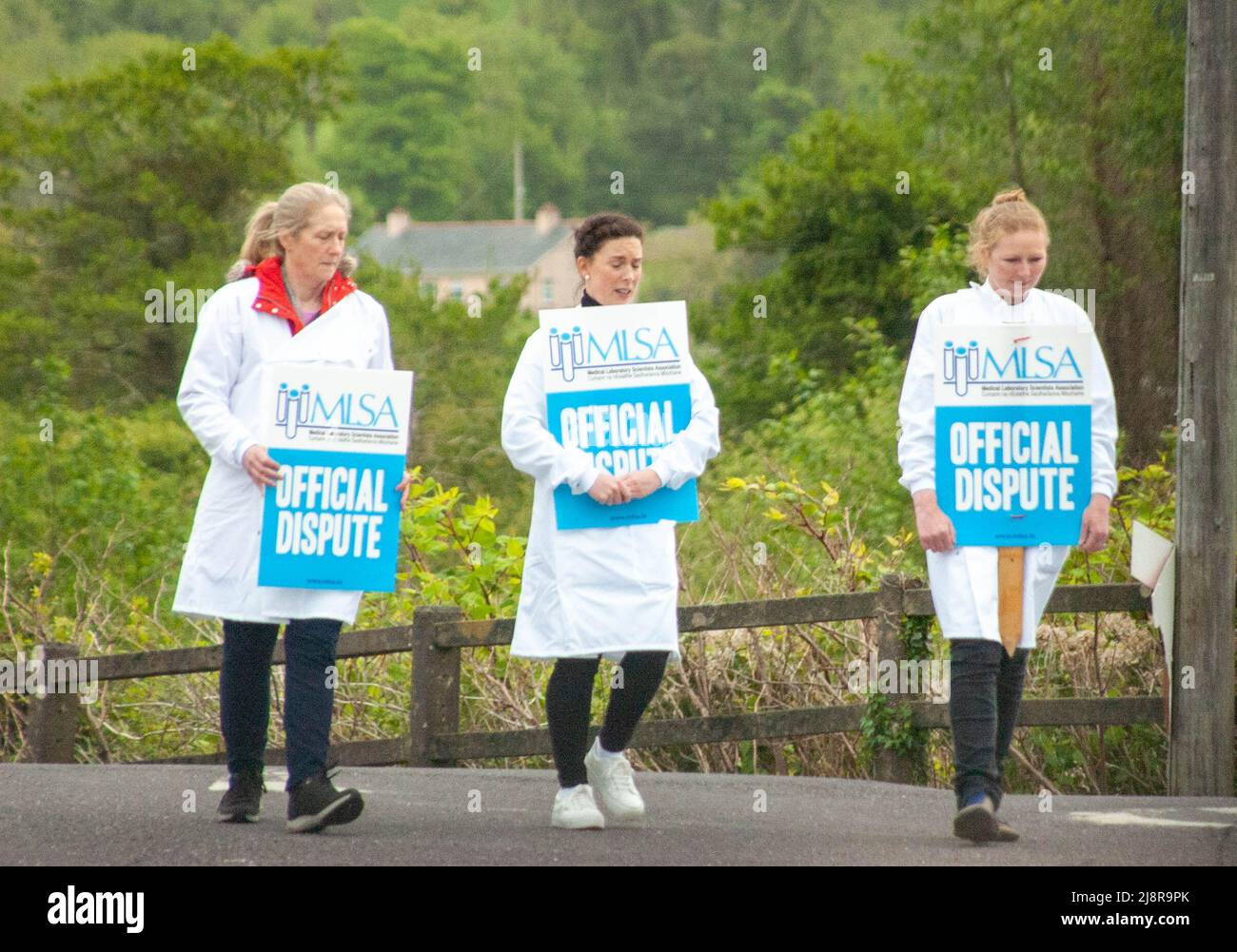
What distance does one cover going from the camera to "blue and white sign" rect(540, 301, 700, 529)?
20.0 feet

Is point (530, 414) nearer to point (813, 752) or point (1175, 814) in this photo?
point (1175, 814)

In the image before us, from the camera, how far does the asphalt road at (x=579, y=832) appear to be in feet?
18.8

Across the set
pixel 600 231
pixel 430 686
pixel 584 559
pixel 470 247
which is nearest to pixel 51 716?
pixel 430 686

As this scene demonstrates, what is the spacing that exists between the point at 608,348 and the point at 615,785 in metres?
1.43

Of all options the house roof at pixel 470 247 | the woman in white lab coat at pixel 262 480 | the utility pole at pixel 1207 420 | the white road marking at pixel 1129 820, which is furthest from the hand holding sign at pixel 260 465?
the house roof at pixel 470 247

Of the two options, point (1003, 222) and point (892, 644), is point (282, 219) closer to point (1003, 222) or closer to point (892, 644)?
point (1003, 222)

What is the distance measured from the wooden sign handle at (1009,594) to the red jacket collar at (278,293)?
7.32ft

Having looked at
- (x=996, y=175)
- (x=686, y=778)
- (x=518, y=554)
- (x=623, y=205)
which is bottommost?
(x=686, y=778)

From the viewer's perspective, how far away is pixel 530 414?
616 cm

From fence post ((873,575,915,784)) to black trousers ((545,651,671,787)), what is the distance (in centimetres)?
216

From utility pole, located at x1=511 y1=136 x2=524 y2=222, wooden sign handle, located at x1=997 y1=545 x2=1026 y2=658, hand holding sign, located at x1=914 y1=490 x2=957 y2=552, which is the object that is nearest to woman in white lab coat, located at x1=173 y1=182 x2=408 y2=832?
hand holding sign, located at x1=914 y1=490 x2=957 y2=552

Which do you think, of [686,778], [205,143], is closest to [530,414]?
[686,778]

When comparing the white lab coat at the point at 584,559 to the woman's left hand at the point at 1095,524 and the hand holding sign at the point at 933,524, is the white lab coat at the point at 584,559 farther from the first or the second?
the woman's left hand at the point at 1095,524

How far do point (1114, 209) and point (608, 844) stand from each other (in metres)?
16.3
